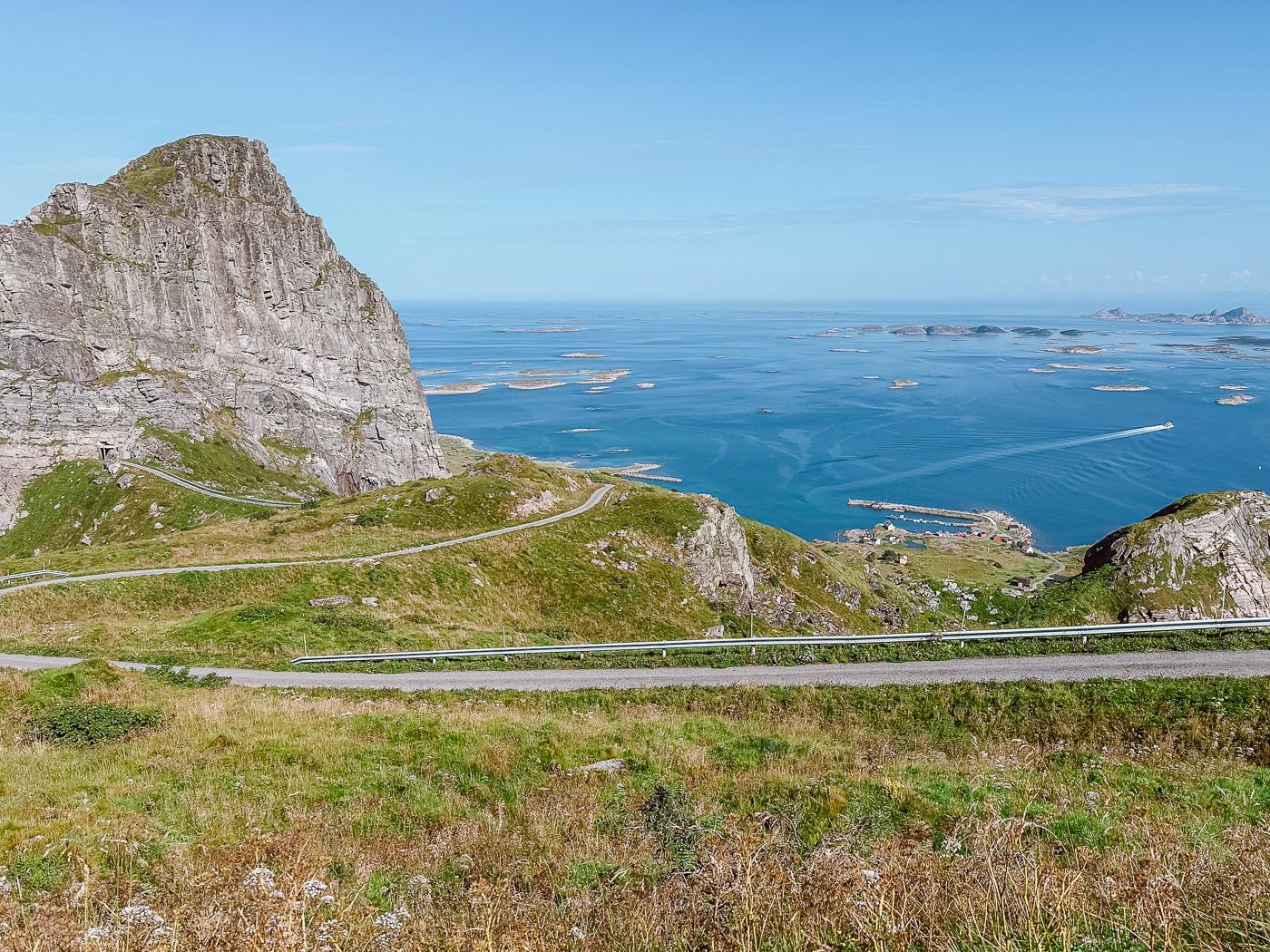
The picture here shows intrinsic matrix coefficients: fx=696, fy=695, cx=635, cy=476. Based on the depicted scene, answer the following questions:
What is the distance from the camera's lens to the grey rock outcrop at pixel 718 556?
6009cm

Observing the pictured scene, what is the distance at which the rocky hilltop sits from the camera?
358ft

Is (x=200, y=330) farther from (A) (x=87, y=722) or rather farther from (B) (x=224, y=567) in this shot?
(A) (x=87, y=722)

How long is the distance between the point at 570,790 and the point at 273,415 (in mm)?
146269

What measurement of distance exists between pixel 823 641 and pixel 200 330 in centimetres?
14398

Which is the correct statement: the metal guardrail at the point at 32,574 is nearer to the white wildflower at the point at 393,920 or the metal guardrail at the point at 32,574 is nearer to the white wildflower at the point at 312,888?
the white wildflower at the point at 312,888

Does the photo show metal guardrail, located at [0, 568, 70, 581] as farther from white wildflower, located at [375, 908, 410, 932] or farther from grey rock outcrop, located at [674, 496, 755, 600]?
white wildflower, located at [375, 908, 410, 932]

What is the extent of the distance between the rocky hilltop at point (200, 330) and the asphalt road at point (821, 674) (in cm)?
10255

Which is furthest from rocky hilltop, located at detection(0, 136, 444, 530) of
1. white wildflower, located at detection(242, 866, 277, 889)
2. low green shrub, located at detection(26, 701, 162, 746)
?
white wildflower, located at detection(242, 866, 277, 889)

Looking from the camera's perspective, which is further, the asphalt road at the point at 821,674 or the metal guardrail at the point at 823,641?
the metal guardrail at the point at 823,641

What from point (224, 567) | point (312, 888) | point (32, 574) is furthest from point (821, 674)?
point (32, 574)

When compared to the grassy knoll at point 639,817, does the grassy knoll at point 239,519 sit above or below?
below

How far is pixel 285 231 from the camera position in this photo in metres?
152

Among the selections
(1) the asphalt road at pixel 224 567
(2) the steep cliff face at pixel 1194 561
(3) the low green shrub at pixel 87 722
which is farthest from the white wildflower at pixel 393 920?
(2) the steep cliff face at pixel 1194 561

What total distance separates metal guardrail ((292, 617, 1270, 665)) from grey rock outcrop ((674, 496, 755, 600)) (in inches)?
1171
